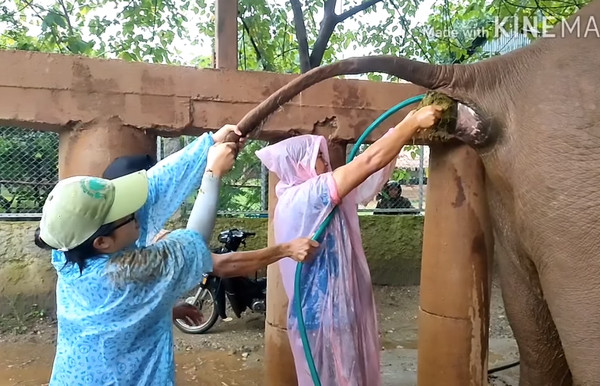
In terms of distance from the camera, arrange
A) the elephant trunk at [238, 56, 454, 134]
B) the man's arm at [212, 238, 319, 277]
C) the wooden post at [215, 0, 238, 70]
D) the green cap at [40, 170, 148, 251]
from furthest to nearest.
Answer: the wooden post at [215, 0, 238, 70] → the elephant trunk at [238, 56, 454, 134] → the man's arm at [212, 238, 319, 277] → the green cap at [40, 170, 148, 251]

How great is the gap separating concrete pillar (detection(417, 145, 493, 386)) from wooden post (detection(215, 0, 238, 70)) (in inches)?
46.9

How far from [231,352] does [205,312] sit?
2.87 feet

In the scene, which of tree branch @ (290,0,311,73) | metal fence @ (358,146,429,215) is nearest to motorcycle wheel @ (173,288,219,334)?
metal fence @ (358,146,429,215)

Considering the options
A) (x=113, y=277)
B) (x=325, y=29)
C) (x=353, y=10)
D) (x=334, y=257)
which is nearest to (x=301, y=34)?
(x=325, y=29)

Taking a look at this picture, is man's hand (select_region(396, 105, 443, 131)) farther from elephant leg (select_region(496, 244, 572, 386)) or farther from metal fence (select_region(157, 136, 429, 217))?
metal fence (select_region(157, 136, 429, 217))

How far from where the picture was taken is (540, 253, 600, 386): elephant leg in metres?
1.94

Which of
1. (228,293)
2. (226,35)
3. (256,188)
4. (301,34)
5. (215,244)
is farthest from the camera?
(256,188)

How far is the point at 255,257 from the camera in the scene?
6.87 feet

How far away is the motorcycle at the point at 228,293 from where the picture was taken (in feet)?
18.8

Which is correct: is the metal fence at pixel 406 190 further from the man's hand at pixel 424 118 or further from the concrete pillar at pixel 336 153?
the man's hand at pixel 424 118

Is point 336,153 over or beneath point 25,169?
over

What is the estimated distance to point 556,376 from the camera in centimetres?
256

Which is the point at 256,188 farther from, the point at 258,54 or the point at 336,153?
the point at 336,153

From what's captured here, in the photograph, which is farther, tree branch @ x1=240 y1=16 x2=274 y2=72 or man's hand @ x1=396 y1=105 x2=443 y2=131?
tree branch @ x1=240 y1=16 x2=274 y2=72
